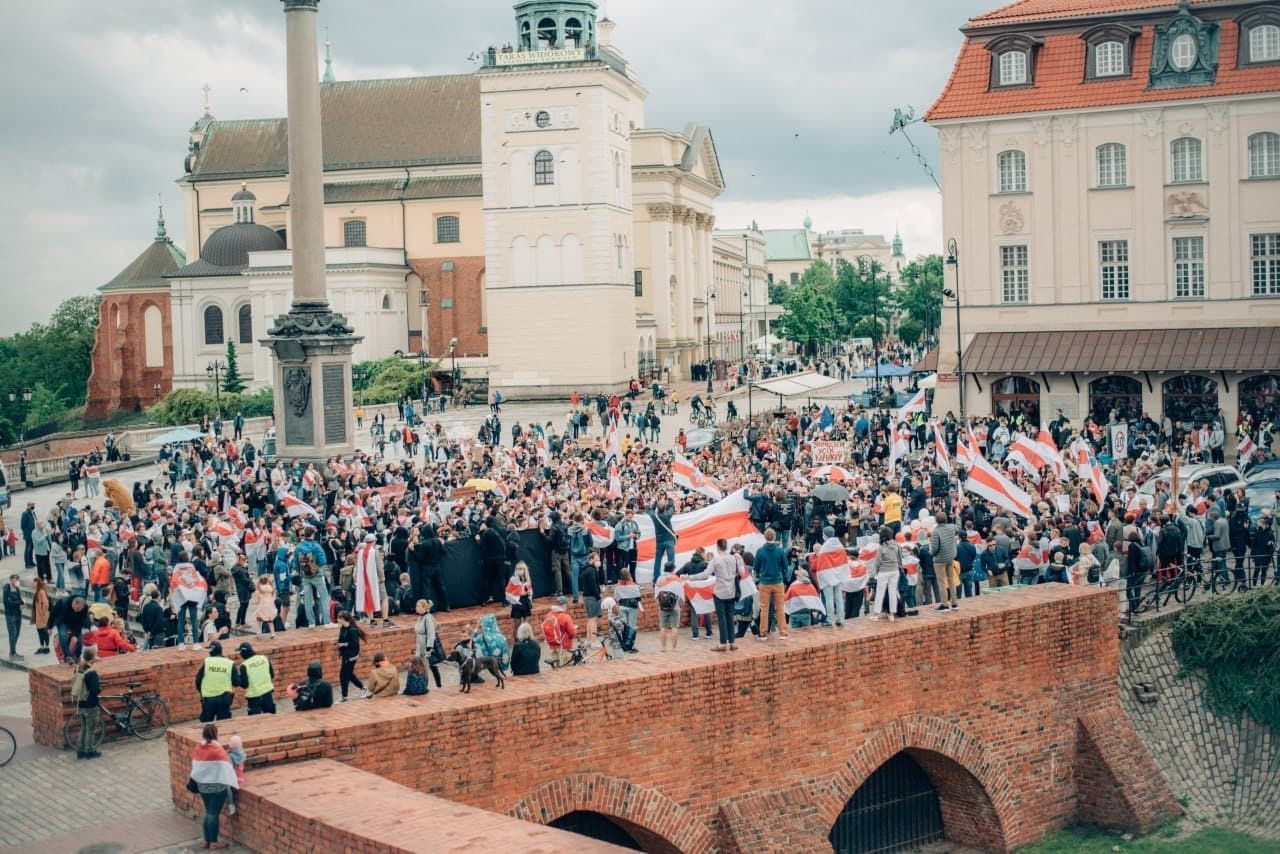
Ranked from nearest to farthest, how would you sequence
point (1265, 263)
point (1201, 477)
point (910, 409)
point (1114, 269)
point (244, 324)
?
point (1201, 477)
point (910, 409)
point (1265, 263)
point (1114, 269)
point (244, 324)

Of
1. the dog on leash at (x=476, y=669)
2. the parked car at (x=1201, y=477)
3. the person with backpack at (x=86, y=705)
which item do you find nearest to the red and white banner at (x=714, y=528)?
the dog on leash at (x=476, y=669)

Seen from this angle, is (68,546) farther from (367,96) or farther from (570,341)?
(367,96)

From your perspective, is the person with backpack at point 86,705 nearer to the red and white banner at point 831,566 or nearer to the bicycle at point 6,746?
the bicycle at point 6,746

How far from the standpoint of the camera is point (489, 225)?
79.9 metres

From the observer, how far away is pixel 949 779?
2239 centimetres

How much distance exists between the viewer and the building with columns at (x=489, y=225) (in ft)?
260

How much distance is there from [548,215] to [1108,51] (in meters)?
33.4

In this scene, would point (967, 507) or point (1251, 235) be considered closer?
point (967, 507)

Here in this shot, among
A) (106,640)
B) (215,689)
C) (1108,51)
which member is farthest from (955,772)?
(1108,51)

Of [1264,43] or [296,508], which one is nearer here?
[296,508]

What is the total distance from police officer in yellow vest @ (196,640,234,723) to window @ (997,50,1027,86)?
40271mm

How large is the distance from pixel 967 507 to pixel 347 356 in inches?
749

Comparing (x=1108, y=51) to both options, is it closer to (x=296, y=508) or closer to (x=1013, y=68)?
(x=1013, y=68)

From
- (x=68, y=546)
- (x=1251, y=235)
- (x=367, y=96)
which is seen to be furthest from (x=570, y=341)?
(x=68, y=546)
